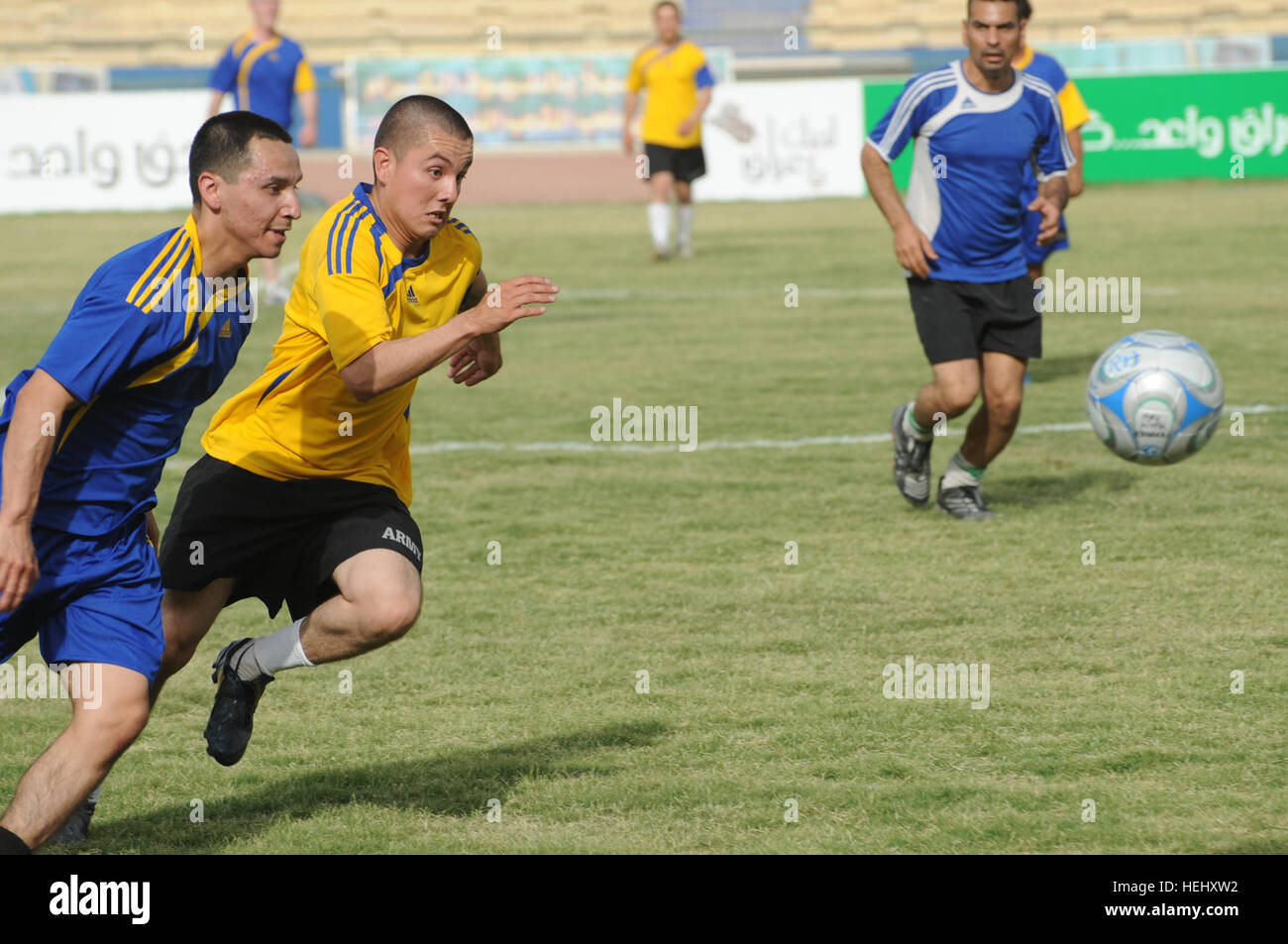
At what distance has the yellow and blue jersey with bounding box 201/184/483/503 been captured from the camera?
14.1 feet

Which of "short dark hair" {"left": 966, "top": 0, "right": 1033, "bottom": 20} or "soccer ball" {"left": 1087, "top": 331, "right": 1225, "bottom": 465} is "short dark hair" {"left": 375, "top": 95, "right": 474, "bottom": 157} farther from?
"soccer ball" {"left": 1087, "top": 331, "right": 1225, "bottom": 465}

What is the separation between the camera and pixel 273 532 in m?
4.43

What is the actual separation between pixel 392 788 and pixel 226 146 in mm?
1685

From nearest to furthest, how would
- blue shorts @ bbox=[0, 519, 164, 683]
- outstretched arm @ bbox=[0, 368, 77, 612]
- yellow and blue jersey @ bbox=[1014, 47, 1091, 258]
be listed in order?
outstretched arm @ bbox=[0, 368, 77, 612], blue shorts @ bbox=[0, 519, 164, 683], yellow and blue jersey @ bbox=[1014, 47, 1091, 258]

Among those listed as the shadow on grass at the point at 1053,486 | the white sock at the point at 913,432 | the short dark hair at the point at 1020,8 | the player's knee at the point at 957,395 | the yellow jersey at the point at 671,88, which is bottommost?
the shadow on grass at the point at 1053,486

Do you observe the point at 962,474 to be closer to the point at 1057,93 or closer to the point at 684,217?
the point at 1057,93

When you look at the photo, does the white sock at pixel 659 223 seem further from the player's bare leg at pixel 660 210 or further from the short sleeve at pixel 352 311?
the short sleeve at pixel 352 311

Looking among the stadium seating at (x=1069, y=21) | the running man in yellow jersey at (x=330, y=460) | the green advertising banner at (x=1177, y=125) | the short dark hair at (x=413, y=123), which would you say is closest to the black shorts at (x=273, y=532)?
the running man in yellow jersey at (x=330, y=460)

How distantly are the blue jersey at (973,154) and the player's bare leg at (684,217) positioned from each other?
1145cm

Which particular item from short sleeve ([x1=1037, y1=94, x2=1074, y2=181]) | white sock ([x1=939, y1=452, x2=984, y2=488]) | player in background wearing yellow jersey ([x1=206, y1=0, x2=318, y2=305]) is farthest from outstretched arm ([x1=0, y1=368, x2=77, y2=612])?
player in background wearing yellow jersey ([x1=206, y1=0, x2=318, y2=305])

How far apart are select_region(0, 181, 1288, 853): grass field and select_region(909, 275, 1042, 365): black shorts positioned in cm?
75

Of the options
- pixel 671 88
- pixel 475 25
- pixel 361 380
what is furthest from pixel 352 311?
pixel 475 25

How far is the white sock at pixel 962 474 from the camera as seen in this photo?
7676 mm
